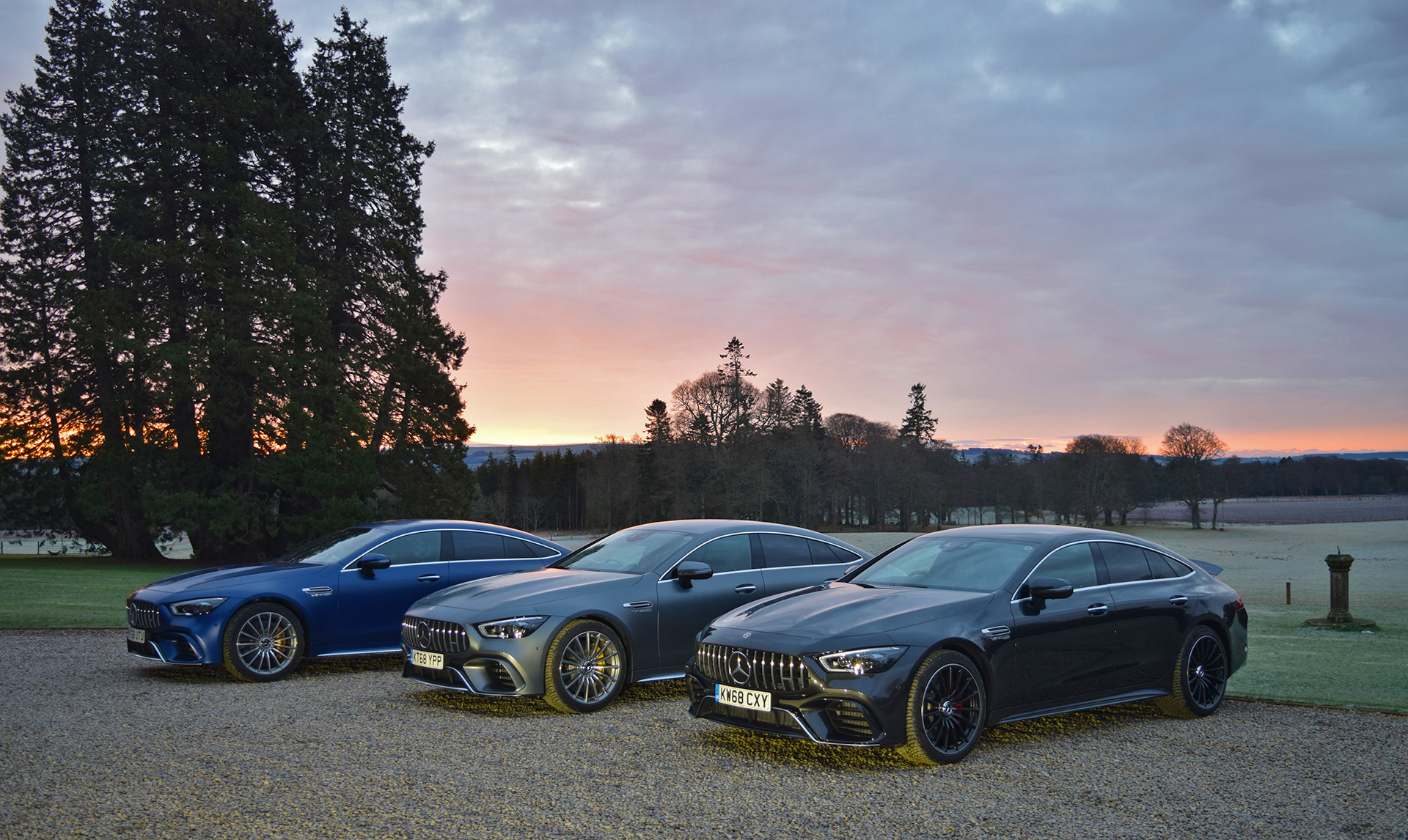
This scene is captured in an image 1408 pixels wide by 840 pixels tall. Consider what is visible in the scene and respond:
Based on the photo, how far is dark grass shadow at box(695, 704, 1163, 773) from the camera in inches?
260

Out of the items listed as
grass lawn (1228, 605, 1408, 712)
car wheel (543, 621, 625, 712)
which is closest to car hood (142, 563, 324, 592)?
car wheel (543, 621, 625, 712)

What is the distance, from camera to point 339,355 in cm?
3562

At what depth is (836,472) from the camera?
87062 mm

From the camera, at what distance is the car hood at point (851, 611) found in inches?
261

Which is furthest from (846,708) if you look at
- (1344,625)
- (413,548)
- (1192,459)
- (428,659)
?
(1192,459)

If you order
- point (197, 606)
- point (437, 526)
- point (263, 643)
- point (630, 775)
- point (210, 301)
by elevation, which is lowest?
point (630, 775)

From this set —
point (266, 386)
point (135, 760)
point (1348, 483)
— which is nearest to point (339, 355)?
point (266, 386)

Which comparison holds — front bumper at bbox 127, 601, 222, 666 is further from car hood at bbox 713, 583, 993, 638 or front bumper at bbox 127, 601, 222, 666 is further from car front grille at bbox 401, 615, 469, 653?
car hood at bbox 713, 583, 993, 638

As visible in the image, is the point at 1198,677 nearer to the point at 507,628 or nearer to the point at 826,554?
the point at 826,554

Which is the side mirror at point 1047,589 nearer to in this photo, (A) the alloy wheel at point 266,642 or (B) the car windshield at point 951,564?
(B) the car windshield at point 951,564

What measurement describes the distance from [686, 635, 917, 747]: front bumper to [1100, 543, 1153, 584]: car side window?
2376 mm

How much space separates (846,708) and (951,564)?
6.19 ft

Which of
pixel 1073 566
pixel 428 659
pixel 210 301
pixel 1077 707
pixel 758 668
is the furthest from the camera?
pixel 210 301

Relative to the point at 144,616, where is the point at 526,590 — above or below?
above
